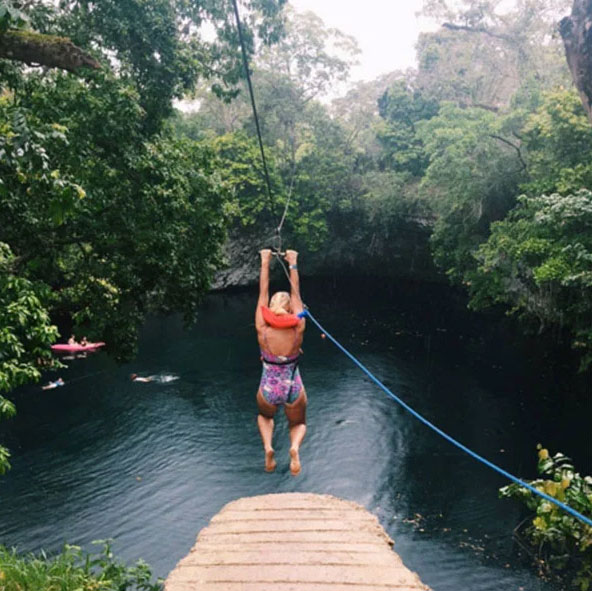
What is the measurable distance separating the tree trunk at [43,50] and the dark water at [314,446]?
26.3 ft

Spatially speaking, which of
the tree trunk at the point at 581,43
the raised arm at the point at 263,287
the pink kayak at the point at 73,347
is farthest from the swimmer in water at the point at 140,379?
the tree trunk at the point at 581,43

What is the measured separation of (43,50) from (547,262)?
38.2 feet

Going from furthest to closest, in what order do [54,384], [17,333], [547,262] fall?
[54,384]
[547,262]
[17,333]

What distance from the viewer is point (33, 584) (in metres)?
5.29

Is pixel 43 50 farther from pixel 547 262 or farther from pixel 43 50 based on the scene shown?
pixel 547 262

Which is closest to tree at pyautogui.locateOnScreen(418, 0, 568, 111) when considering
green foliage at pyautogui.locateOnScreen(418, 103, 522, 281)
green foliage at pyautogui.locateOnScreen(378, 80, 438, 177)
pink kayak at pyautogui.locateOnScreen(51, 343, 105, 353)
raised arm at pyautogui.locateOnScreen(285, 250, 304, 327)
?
green foliage at pyautogui.locateOnScreen(378, 80, 438, 177)

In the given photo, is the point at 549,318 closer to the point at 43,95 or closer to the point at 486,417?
the point at 486,417

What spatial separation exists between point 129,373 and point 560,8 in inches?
998

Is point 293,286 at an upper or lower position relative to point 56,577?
upper

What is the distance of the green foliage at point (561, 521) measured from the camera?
28.5 feet

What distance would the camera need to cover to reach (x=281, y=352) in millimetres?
5918

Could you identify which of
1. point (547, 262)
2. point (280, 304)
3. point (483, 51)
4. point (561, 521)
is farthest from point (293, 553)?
point (483, 51)

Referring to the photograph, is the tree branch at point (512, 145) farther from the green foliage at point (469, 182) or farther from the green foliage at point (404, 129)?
the green foliage at point (404, 129)

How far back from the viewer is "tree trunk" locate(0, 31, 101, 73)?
4227 millimetres
